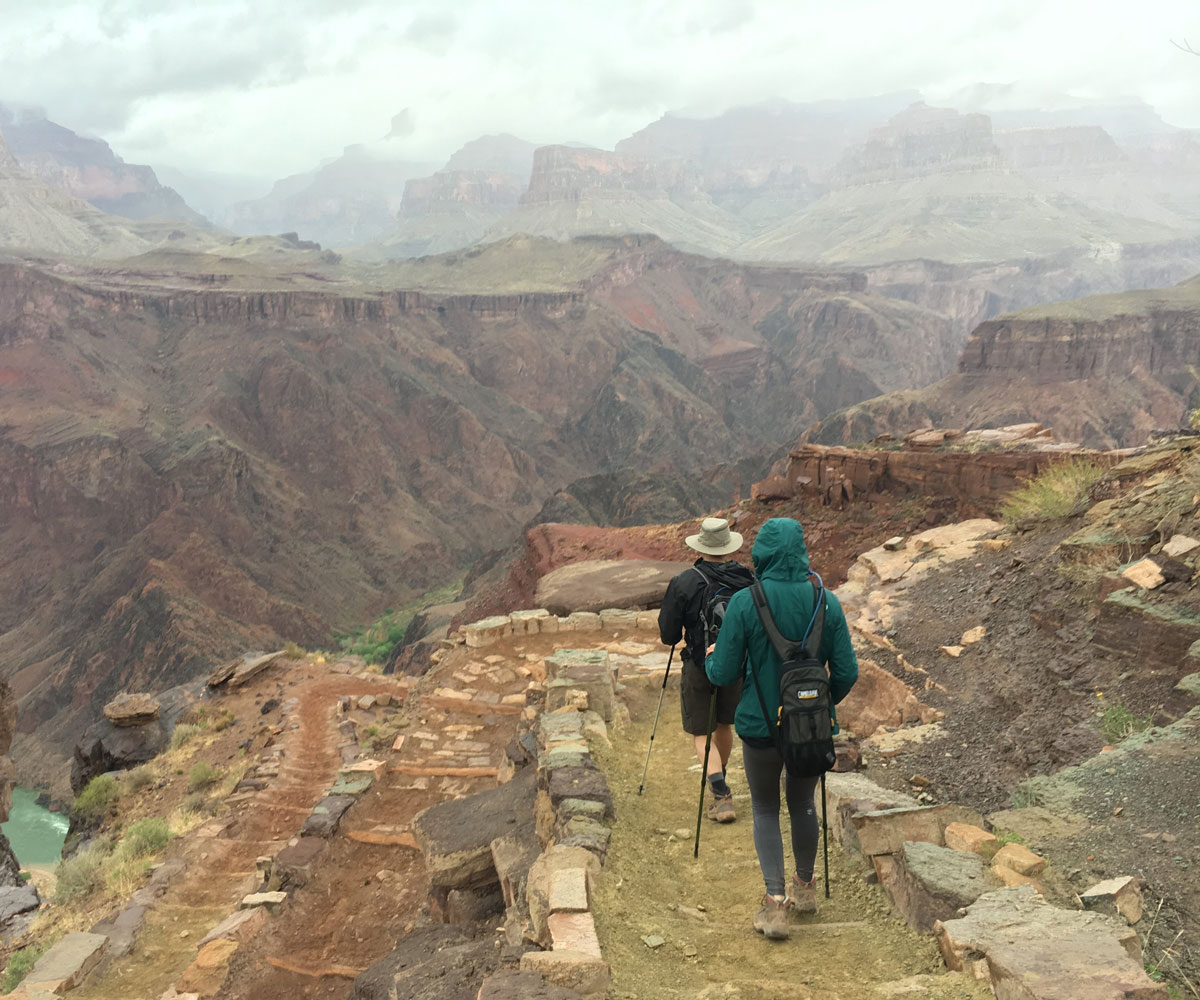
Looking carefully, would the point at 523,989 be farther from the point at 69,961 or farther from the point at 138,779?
the point at 138,779

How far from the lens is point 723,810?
6617 millimetres

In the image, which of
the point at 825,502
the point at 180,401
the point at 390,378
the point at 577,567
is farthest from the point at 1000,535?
the point at 390,378

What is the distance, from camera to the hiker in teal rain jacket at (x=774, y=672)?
4898 mm

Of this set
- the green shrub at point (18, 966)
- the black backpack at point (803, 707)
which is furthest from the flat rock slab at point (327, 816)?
the black backpack at point (803, 707)

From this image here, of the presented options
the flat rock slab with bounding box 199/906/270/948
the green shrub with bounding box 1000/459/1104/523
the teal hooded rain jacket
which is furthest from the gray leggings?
the green shrub with bounding box 1000/459/1104/523

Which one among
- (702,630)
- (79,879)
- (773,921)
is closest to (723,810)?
(702,630)

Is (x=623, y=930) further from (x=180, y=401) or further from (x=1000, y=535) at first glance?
(x=180, y=401)

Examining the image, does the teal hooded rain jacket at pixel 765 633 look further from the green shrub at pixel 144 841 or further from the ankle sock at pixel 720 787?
the green shrub at pixel 144 841

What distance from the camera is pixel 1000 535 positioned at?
1377cm

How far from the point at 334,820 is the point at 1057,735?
7.86 meters

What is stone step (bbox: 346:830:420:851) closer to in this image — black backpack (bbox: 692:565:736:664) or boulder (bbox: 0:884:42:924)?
black backpack (bbox: 692:565:736:664)

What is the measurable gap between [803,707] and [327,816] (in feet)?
25.0

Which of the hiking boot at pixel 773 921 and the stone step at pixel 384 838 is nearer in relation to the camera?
the hiking boot at pixel 773 921

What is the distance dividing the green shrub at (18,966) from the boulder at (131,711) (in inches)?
433
